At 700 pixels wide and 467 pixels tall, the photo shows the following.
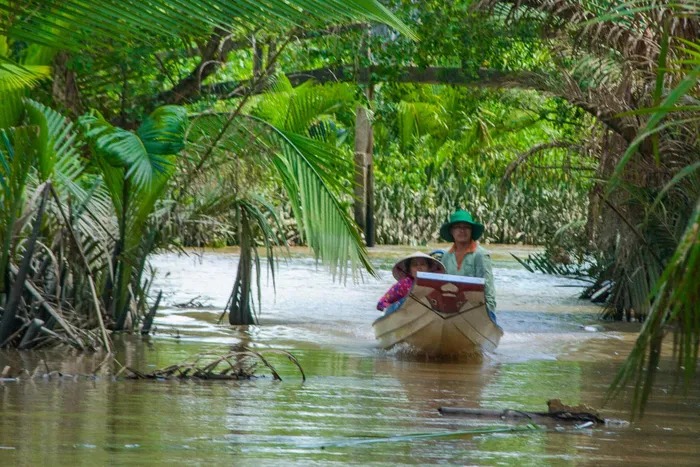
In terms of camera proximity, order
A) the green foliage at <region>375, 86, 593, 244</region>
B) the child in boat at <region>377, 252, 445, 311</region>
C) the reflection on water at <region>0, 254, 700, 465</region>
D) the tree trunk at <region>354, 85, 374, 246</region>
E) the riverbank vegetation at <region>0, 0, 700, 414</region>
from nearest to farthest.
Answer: the riverbank vegetation at <region>0, 0, 700, 414</region> < the reflection on water at <region>0, 254, 700, 465</region> < the child in boat at <region>377, 252, 445, 311</region> < the tree trunk at <region>354, 85, 374, 246</region> < the green foliage at <region>375, 86, 593, 244</region>

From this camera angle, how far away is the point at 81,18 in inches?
172

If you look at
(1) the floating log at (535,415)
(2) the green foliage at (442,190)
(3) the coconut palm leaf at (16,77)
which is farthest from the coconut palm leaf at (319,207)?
(2) the green foliage at (442,190)

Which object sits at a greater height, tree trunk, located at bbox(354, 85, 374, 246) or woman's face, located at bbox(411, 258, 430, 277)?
tree trunk, located at bbox(354, 85, 374, 246)

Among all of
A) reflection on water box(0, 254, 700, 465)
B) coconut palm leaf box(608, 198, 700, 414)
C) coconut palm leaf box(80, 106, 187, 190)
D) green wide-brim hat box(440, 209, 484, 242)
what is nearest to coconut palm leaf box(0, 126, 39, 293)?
coconut palm leaf box(80, 106, 187, 190)

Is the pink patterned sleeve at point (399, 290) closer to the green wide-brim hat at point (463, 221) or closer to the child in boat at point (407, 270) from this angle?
the child in boat at point (407, 270)

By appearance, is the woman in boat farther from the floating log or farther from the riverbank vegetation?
the floating log

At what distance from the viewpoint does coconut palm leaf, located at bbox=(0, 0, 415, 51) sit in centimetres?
416

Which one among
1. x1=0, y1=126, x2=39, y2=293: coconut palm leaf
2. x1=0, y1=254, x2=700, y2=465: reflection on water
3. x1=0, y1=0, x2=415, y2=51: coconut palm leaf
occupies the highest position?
x1=0, y1=0, x2=415, y2=51: coconut palm leaf

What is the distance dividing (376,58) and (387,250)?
16641 millimetres

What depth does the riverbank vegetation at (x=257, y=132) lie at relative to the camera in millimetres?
5316

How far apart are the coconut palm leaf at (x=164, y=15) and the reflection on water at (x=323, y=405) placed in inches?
75.8

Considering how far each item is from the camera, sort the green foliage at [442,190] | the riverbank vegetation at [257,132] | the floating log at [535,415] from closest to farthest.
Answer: the riverbank vegetation at [257,132], the floating log at [535,415], the green foliage at [442,190]

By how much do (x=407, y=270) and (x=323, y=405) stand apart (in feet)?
14.9

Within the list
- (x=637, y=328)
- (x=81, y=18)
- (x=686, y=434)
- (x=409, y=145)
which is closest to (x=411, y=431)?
(x=686, y=434)
